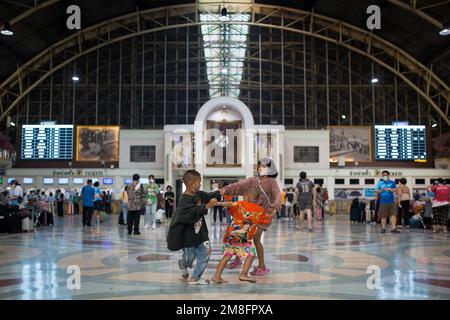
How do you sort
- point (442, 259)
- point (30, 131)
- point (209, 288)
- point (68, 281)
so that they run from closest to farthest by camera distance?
point (209, 288)
point (68, 281)
point (442, 259)
point (30, 131)

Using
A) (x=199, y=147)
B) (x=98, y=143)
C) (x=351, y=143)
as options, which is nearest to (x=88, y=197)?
(x=199, y=147)

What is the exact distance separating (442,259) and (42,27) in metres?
27.2

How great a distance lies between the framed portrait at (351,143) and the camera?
30.8m

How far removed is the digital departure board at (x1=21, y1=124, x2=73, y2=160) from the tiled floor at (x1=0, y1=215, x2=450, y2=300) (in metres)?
21.9

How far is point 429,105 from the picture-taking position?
107 ft

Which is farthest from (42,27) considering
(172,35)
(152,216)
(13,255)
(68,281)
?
(68,281)

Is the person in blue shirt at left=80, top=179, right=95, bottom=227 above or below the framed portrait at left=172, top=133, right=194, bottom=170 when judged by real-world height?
below

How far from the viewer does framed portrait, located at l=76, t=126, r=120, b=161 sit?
100 feet

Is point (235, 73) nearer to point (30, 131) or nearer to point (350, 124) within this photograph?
point (350, 124)

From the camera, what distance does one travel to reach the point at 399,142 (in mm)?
30719

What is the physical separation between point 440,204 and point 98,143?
23377 millimetres

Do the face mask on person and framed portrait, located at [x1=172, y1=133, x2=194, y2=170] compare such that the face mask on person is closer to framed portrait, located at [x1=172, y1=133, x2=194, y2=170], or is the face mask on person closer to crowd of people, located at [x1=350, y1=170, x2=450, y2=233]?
crowd of people, located at [x1=350, y1=170, x2=450, y2=233]

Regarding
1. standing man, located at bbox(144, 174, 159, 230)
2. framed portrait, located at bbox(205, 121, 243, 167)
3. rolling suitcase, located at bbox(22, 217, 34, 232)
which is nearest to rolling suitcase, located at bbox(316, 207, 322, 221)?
standing man, located at bbox(144, 174, 159, 230)

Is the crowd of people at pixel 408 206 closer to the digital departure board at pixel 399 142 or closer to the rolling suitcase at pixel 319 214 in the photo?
the rolling suitcase at pixel 319 214
